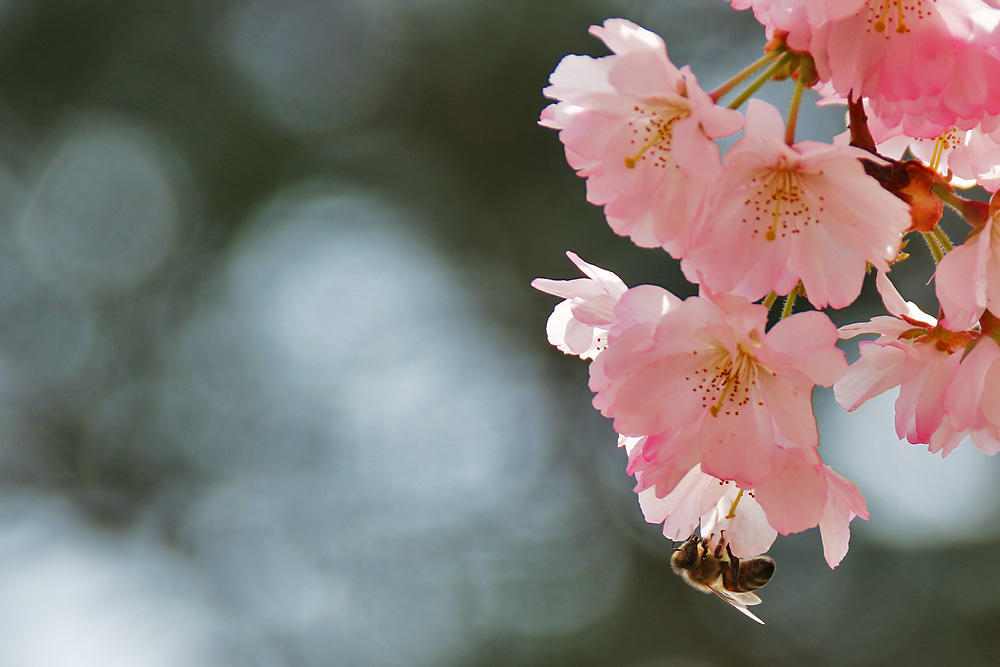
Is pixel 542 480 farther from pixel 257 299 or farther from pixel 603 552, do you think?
pixel 257 299

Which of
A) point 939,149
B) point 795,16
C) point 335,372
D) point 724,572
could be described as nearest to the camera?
point 795,16

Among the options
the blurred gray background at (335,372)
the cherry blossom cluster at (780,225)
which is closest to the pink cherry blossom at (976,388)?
the cherry blossom cluster at (780,225)

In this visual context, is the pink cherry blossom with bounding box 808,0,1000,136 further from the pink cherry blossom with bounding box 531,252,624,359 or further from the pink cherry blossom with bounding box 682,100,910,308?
the pink cherry blossom with bounding box 531,252,624,359

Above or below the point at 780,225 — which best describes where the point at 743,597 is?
below

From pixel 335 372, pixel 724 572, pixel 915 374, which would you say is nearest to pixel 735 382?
pixel 915 374

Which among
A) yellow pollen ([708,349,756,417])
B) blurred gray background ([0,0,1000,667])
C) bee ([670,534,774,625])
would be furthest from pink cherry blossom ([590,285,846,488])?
blurred gray background ([0,0,1000,667])

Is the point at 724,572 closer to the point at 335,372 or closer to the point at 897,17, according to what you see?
the point at 897,17
